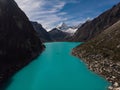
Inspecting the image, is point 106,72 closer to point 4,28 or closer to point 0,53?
point 0,53

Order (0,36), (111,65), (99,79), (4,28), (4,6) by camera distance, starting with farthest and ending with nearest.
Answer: (4,6)
(4,28)
(0,36)
(111,65)
(99,79)

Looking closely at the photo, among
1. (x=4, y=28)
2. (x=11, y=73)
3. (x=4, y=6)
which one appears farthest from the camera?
(x=4, y=6)

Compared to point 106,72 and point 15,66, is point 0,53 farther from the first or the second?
point 106,72

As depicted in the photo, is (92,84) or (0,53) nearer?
(92,84)

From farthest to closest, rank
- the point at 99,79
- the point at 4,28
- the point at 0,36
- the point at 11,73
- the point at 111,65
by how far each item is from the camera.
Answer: the point at 4,28 < the point at 0,36 < the point at 11,73 < the point at 111,65 < the point at 99,79

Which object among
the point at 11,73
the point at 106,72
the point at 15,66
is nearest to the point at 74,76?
the point at 106,72

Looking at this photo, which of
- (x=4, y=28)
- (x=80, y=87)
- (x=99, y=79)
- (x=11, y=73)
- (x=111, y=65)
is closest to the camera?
(x=80, y=87)

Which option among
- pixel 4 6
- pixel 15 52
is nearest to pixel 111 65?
pixel 15 52

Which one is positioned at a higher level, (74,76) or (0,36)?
(0,36)

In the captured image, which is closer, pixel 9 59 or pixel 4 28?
pixel 9 59

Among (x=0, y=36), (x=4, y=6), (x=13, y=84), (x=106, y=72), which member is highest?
(x=4, y=6)
